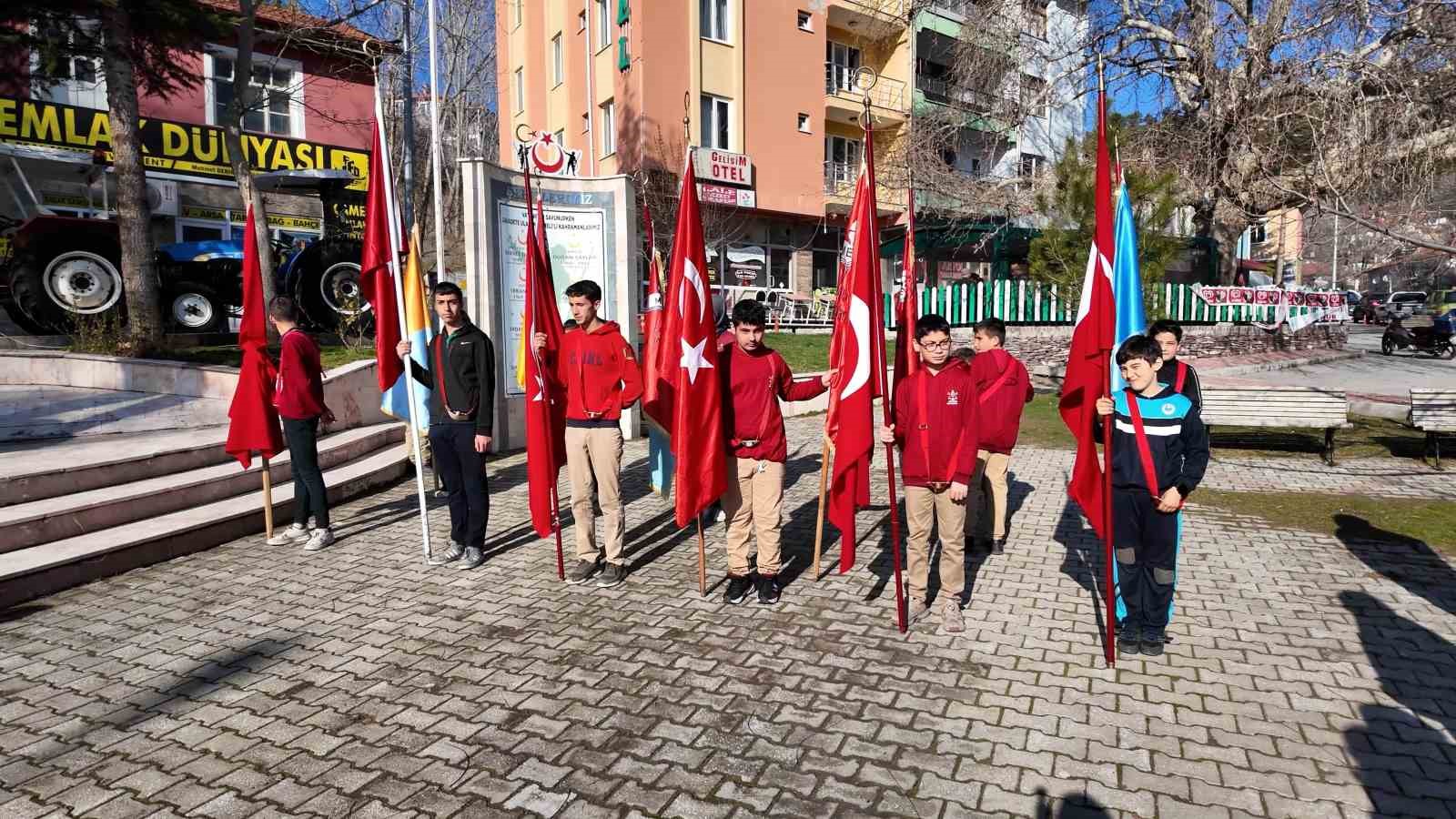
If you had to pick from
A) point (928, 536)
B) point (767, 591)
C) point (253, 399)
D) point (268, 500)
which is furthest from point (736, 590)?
point (253, 399)

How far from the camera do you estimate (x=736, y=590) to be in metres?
5.51

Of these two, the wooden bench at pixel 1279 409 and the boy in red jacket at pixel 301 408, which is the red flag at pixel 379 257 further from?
the wooden bench at pixel 1279 409

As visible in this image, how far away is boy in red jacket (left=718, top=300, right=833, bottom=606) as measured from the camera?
542 centimetres

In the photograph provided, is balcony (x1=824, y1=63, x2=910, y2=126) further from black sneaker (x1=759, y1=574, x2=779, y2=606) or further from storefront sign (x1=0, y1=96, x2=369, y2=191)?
black sneaker (x1=759, y1=574, x2=779, y2=606)

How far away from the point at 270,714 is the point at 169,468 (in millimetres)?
5013

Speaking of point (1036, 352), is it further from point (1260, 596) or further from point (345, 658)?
point (345, 658)

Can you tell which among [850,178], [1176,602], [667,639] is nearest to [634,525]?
[667,639]

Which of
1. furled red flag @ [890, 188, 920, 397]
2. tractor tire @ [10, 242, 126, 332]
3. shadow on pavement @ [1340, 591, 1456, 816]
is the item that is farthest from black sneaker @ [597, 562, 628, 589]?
tractor tire @ [10, 242, 126, 332]

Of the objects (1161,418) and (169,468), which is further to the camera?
(169,468)

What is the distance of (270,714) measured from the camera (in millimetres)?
3928

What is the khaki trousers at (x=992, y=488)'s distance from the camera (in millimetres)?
6555

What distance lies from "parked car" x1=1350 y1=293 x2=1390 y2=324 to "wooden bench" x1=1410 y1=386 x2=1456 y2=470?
47.7m

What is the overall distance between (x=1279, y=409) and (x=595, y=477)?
334 inches

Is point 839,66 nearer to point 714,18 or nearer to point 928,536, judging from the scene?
point 714,18
